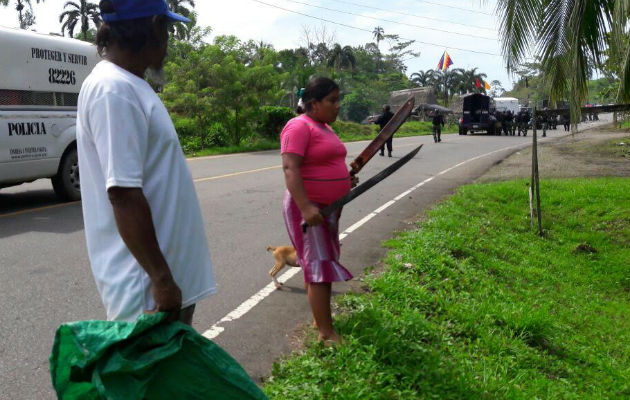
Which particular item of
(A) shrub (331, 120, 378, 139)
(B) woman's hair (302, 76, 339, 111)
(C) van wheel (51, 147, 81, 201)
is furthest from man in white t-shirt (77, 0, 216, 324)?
(A) shrub (331, 120, 378, 139)

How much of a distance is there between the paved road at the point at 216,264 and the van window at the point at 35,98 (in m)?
1.54

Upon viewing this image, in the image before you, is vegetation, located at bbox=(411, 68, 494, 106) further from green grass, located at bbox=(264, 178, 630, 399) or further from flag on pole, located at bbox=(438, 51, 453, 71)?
green grass, located at bbox=(264, 178, 630, 399)

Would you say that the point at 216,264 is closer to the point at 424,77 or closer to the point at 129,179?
the point at 129,179


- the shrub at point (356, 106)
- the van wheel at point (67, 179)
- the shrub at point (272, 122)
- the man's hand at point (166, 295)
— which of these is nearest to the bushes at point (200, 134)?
the shrub at point (272, 122)

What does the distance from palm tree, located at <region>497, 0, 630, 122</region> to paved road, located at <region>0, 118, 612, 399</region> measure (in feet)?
9.04

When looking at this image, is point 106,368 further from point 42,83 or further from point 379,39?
point 379,39

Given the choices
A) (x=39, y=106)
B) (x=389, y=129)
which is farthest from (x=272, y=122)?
(x=389, y=129)

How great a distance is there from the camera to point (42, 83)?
28.0 ft

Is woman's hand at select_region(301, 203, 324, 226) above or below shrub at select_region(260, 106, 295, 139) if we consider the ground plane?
below

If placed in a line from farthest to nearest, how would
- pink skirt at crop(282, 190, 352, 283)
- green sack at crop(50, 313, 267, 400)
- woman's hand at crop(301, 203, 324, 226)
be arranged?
pink skirt at crop(282, 190, 352, 283) → woman's hand at crop(301, 203, 324, 226) → green sack at crop(50, 313, 267, 400)

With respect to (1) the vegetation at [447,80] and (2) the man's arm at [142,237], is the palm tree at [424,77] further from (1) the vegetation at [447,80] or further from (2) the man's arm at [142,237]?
(2) the man's arm at [142,237]

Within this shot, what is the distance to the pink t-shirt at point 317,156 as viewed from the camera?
347 centimetres

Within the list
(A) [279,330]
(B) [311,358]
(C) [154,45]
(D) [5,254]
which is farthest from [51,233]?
(C) [154,45]

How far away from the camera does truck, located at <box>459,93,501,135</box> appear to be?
35.4 metres
